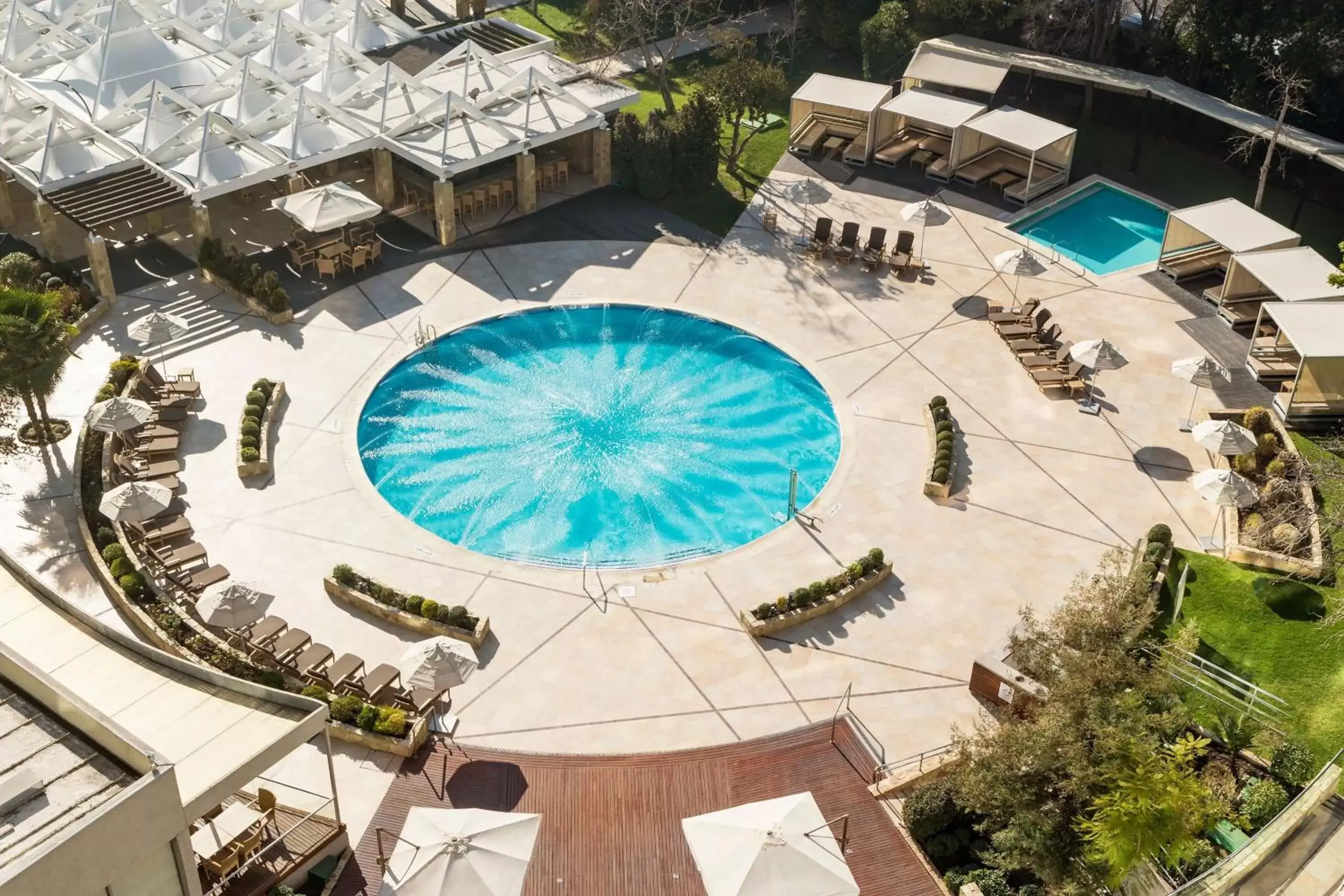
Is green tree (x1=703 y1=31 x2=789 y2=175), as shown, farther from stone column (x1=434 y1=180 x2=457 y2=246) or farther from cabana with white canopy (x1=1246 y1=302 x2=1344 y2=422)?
cabana with white canopy (x1=1246 y1=302 x2=1344 y2=422)

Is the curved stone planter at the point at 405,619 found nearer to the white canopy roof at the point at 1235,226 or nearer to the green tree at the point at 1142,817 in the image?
the green tree at the point at 1142,817

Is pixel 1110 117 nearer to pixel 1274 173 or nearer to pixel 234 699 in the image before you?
pixel 1274 173

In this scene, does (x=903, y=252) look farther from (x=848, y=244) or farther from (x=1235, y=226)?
(x=1235, y=226)

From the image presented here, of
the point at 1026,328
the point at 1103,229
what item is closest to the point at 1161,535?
the point at 1026,328

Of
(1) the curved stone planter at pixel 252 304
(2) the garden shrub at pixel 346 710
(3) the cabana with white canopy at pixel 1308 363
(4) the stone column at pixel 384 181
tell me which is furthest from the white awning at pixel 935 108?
(2) the garden shrub at pixel 346 710

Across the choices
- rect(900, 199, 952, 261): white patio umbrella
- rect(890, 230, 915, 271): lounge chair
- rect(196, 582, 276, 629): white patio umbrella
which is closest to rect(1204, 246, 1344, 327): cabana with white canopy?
rect(900, 199, 952, 261): white patio umbrella
